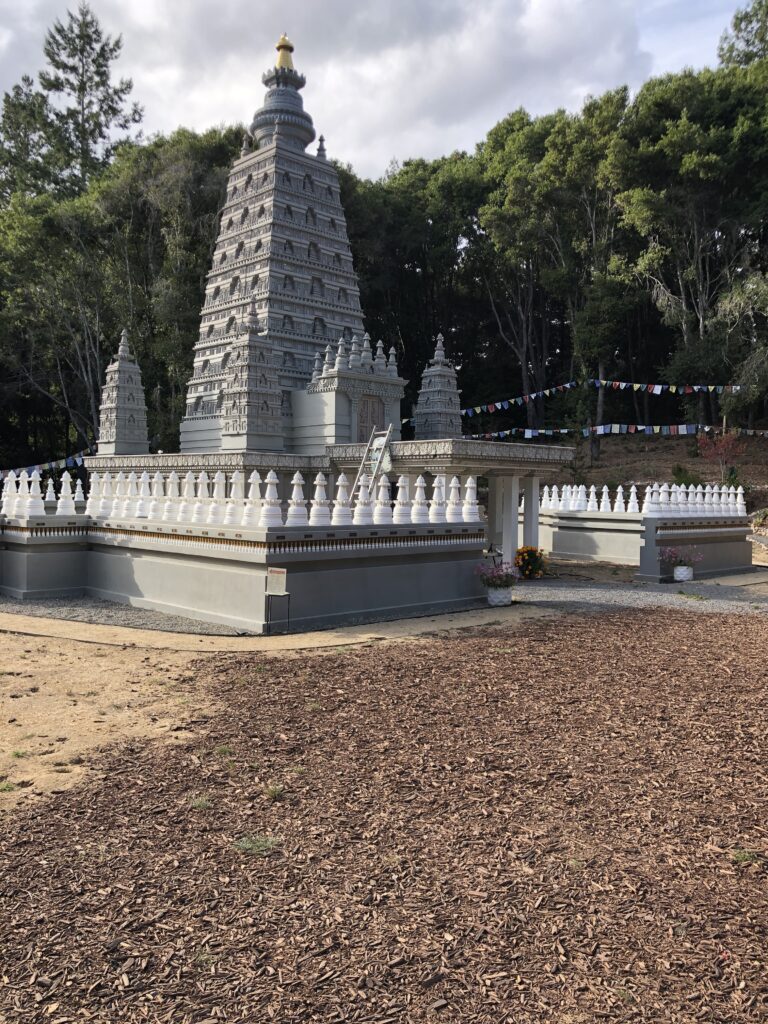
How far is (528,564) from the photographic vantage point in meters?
18.9

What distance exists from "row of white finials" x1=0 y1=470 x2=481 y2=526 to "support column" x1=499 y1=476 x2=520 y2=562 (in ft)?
11.2

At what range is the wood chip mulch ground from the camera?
11.3ft

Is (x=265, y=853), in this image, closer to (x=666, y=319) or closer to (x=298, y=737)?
(x=298, y=737)

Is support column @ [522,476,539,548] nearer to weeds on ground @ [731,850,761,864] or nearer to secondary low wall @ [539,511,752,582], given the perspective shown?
secondary low wall @ [539,511,752,582]

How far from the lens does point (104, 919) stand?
3.97 metres

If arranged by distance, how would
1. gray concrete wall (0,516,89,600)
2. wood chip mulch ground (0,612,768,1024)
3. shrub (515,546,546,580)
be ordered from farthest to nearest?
shrub (515,546,546,580)
gray concrete wall (0,516,89,600)
wood chip mulch ground (0,612,768,1024)

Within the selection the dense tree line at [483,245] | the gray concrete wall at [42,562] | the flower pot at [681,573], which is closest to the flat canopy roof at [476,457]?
the flower pot at [681,573]

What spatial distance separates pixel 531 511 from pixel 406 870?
1651 centimetres

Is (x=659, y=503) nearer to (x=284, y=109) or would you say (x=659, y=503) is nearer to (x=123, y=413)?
(x=123, y=413)

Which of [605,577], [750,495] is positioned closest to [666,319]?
[750,495]

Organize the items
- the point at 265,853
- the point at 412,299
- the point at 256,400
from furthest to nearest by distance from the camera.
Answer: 1. the point at 412,299
2. the point at 256,400
3. the point at 265,853

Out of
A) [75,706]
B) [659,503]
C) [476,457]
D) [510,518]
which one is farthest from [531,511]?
[75,706]

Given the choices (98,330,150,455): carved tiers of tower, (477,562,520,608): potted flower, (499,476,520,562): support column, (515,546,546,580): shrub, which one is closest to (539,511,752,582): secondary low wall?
(515,546,546,580): shrub

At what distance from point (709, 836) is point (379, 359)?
21962mm
